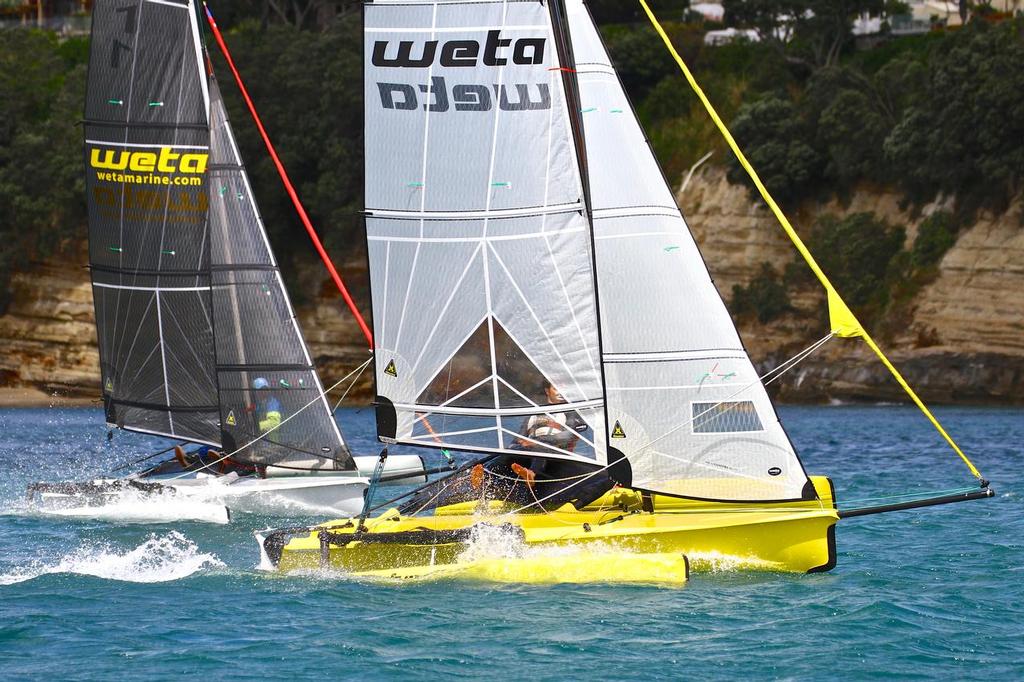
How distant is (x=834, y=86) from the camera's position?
49531 mm

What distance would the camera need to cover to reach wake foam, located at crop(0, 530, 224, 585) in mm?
14891

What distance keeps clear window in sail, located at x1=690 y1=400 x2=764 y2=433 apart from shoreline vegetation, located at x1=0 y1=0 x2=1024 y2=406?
3037cm

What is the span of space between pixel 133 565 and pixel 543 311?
200 inches

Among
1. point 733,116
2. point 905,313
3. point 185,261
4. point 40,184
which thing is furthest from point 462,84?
point 40,184

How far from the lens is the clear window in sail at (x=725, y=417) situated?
47.0ft

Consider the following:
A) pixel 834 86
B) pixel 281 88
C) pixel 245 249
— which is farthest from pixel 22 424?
pixel 834 86

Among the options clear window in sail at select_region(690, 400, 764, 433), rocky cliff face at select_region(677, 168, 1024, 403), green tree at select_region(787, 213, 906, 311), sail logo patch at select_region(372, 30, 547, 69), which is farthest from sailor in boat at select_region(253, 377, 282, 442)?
green tree at select_region(787, 213, 906, 311)

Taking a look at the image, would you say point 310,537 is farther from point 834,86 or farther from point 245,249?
point 834,86

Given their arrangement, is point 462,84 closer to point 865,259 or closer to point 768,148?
point 865,259

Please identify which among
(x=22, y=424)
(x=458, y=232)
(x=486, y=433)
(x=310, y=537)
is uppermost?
(x=458, y=232)

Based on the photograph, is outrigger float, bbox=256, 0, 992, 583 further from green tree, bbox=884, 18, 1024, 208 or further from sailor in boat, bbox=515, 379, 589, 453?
green tree, bbox=884, 18, 1024, 208

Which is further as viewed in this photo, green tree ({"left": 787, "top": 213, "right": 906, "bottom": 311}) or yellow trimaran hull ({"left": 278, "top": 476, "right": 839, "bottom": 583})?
green tree ({"left": 787, "top": 213, "right": 906, "bottom": 311})

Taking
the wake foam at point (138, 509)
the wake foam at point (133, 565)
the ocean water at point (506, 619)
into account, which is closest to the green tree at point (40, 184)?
the wake foam at point (138, 509)

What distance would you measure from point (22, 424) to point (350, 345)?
1402 cm
